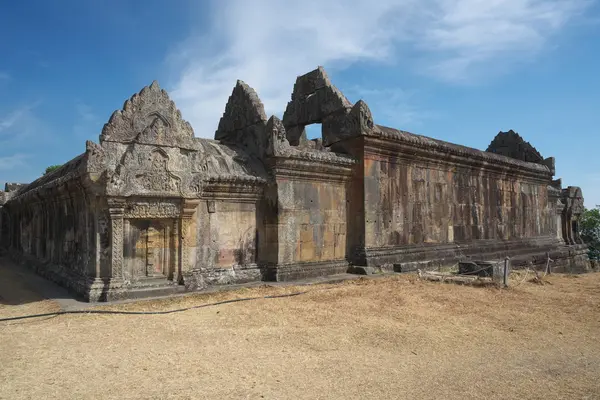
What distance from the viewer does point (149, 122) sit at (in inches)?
274

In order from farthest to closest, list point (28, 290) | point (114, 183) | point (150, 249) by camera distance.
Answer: point (28, 290) < point (150, 249) < point (114, 183)

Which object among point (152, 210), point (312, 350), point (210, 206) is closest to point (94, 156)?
point (152, 210)

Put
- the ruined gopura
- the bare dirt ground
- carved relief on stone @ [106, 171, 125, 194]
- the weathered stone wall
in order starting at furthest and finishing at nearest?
the weathered stone wall, the ruined gopura, carved relief on stone @ [106, 171, 125, 194], the bare dirt ground

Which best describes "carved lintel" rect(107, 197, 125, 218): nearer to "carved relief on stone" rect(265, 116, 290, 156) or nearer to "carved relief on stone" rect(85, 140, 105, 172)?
"carved relief on stone" rect(85, 140, 105, 172)

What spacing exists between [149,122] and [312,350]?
4.48 m

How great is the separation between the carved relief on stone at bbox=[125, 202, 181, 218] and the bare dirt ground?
4.47ft

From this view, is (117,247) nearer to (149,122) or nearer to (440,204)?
(149,122)

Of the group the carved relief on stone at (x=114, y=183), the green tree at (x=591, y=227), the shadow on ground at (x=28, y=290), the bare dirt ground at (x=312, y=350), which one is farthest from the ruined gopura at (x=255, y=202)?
the green tree at (x=591, y=227)

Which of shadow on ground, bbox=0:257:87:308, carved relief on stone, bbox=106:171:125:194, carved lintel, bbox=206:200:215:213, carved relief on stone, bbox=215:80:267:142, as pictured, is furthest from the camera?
carved relief on stone, bbox=215:80:267:142

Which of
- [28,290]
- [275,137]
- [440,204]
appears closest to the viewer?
[28,290]

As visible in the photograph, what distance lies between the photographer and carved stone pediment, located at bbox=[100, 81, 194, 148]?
673 cm

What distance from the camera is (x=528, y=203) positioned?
618 inches

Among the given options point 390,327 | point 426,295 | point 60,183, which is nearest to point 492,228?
point 426,295

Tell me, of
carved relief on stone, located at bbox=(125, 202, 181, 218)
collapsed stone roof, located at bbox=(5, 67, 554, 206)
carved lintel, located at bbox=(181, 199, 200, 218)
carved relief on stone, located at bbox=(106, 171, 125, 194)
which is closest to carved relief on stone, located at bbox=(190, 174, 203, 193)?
collapsed stone roof, located at bbox=(5, 67, 554, 206)
